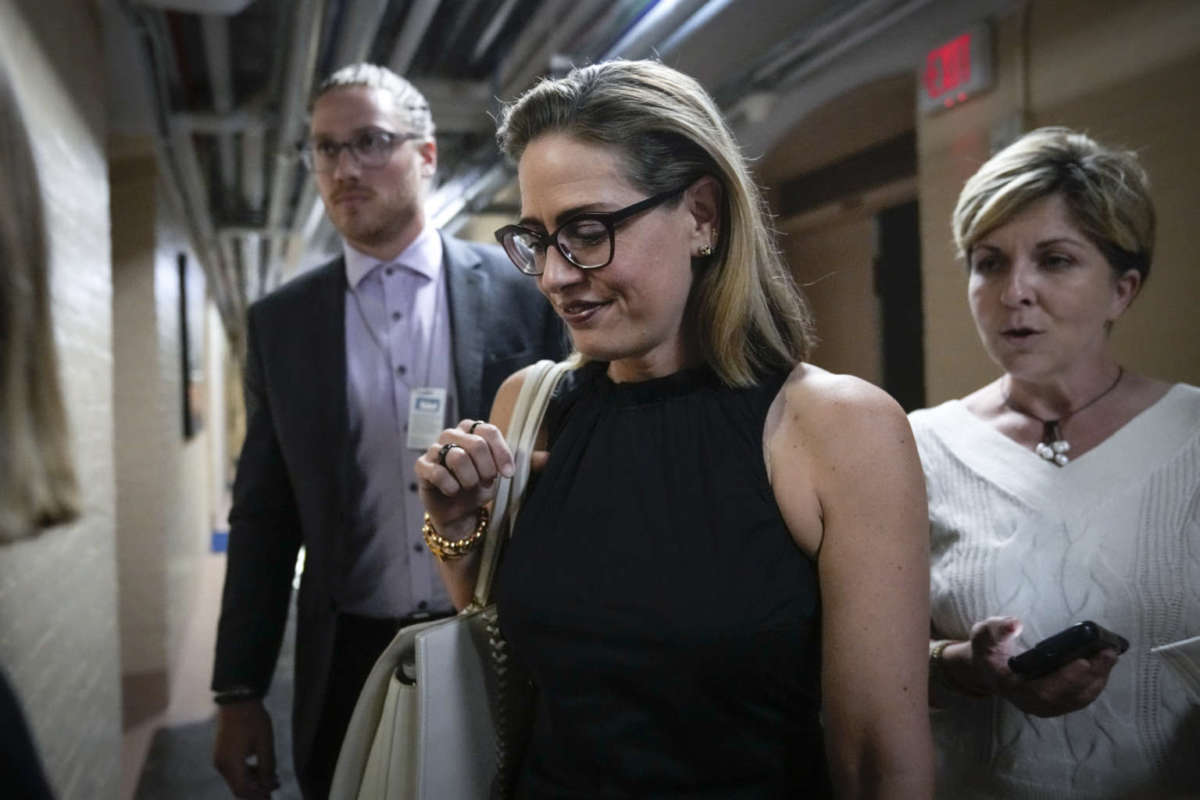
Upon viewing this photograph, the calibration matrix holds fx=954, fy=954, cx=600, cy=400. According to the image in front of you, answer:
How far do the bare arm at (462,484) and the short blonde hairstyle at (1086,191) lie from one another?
832 mm

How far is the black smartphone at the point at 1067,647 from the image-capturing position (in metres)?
1.17

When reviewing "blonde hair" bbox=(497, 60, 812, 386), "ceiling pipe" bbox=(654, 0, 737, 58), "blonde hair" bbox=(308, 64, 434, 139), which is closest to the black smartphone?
"blonde hair" bbox=(497, 60, 812, 386)

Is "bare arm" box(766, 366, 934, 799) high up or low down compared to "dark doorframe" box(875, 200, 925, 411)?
down

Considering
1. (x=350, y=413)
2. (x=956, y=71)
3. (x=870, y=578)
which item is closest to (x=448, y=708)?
A: (x=870, y=578)

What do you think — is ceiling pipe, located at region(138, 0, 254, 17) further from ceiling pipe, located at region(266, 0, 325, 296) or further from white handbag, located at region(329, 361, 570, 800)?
white handbag, located at region(329, 361, 570, 800)

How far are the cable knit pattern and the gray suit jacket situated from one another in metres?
0.79

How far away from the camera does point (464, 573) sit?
4.18 ft

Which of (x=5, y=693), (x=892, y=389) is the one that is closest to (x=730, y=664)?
(x=5, y=693)

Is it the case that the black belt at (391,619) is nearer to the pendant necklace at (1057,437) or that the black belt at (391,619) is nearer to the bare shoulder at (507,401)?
the bare shoulder at (507,401)

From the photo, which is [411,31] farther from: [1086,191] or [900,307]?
[1086,191]

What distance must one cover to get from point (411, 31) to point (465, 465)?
7.91 feet

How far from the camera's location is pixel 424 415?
173 cm

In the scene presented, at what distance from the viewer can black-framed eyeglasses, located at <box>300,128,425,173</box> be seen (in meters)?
1.81

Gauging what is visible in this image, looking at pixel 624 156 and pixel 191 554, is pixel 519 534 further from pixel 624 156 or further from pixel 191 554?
pixel 191 554
